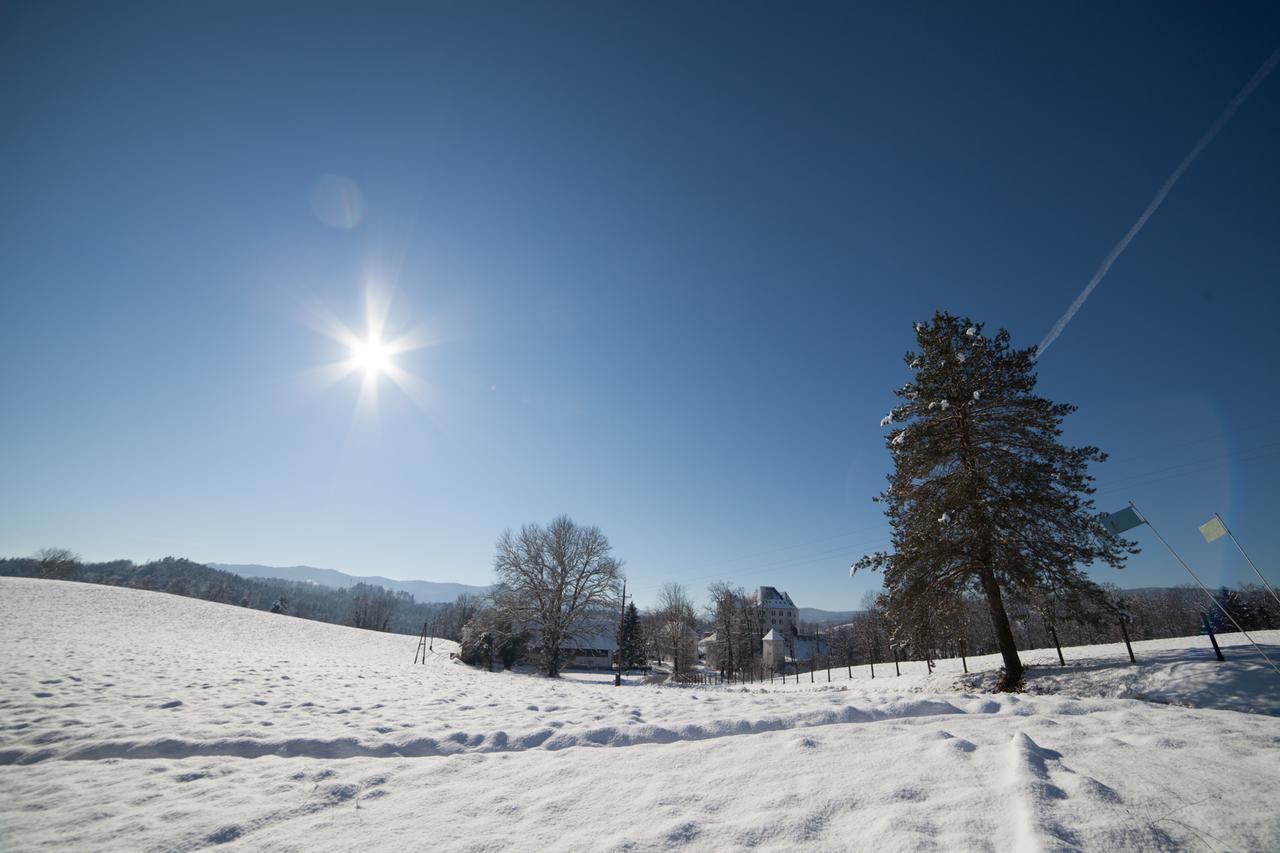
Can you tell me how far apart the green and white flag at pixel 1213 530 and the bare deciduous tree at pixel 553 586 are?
25.9 meters

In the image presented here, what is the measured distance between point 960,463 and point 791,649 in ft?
241

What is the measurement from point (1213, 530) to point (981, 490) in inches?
175

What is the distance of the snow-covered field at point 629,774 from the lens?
9.26 ft

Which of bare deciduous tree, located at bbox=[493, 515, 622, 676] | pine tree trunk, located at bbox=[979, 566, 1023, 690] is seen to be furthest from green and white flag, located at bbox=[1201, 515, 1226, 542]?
bare deciduous tree, located at bbox=[493, 515, 622, 676]

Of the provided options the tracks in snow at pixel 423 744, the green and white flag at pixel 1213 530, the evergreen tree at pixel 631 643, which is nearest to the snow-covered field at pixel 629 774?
the tracks in snow at pixel 423 744

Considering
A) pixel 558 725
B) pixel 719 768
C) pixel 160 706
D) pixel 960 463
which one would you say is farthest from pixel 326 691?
pixel 960 463

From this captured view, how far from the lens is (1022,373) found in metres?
13.8

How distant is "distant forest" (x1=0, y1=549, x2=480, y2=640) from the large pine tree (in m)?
31.3

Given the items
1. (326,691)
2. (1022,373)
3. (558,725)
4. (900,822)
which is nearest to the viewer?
(900,822)

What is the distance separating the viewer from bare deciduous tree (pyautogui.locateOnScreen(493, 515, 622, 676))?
29.8 meters

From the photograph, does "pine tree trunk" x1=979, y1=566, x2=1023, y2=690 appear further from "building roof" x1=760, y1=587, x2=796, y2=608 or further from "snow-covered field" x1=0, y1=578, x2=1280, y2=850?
"building roof" x1=760, y1=587, x2=796, y2=608

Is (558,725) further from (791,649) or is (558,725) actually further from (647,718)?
(791,649)

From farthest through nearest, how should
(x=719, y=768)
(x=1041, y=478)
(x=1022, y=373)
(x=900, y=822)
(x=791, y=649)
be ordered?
1. (x=791, y=649)
2. (x=1022, y=373)
3. (x=1041, y=478)
4. (x=719, y=768)
5. (x=900, y=822)

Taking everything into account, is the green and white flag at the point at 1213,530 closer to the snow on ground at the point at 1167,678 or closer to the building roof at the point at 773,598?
the snow on ground at the point at 1167,678
